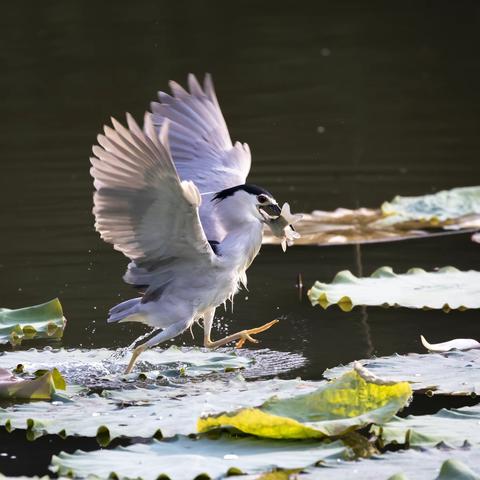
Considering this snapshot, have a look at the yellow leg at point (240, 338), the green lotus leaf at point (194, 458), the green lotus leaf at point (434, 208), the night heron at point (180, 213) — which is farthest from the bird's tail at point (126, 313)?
the green lotus leaf at point (434, 208)

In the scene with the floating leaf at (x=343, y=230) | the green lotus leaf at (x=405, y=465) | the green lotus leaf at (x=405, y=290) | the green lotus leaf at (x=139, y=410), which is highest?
the floating leaf at (x=343, y=230)

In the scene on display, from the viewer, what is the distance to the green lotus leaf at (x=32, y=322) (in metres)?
6.55

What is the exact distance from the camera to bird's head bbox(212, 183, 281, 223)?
6086 millimetres

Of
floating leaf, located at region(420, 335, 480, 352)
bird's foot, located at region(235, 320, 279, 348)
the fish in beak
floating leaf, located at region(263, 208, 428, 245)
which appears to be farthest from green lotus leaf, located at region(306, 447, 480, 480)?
floating leaf, located at region(263, 208, 428, 245)

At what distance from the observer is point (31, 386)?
206 inches

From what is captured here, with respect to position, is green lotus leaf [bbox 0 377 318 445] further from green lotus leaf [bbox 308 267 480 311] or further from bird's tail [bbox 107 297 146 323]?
green lotus leaf [bbox 308 267 480 311]

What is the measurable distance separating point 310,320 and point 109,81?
825cm

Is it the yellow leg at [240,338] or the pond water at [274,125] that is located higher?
the pond water at [274,125]

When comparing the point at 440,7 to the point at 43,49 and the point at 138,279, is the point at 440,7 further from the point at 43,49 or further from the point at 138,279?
the point at 138,279

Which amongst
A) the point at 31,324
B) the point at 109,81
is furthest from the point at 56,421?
the point at 109,81

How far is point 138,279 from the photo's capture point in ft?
20.2

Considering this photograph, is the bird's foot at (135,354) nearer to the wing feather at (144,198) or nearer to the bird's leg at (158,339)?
the bird's leg at (158,339)

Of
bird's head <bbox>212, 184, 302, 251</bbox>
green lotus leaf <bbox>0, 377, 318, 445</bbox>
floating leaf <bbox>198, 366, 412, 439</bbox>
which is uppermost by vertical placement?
bird's head <bbox>212, 184, 302, 251</bbox>

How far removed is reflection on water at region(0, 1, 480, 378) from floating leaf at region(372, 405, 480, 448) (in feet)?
4.54
